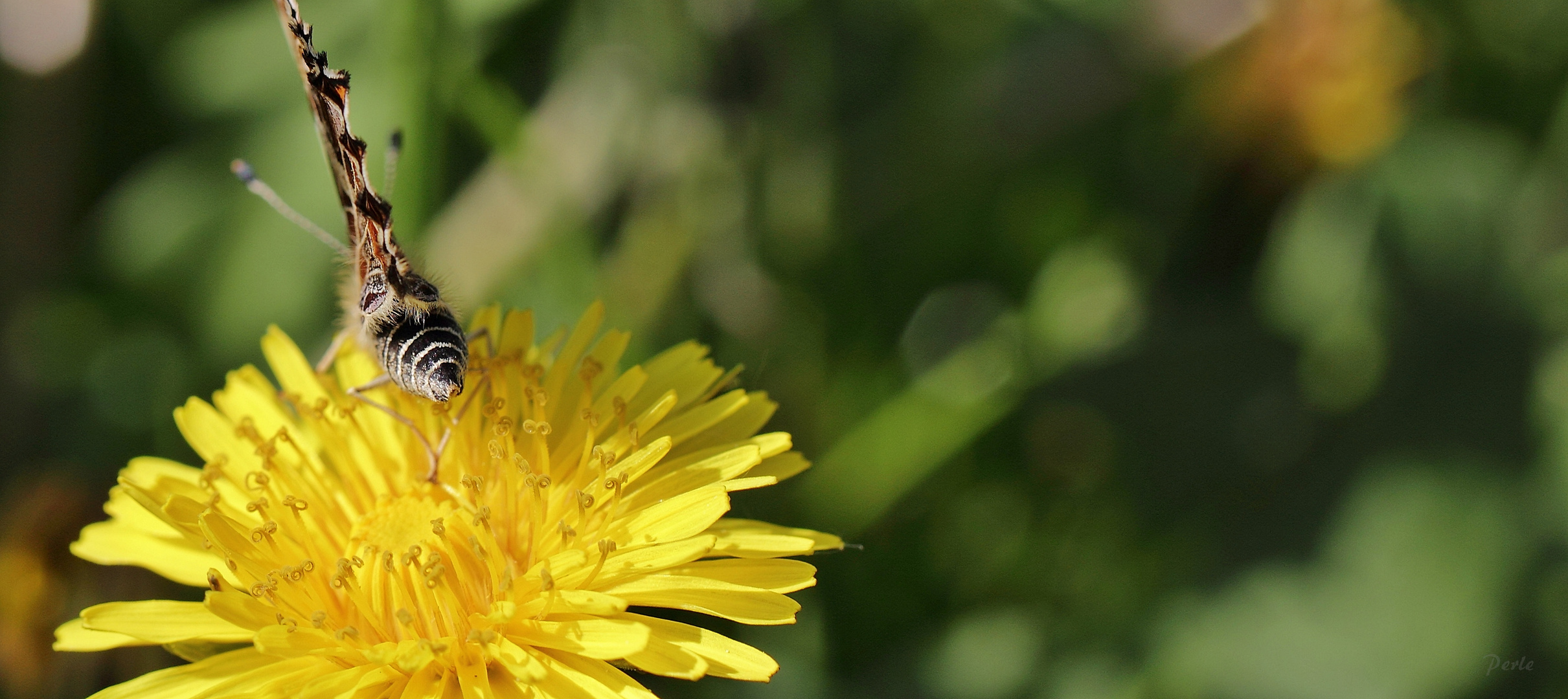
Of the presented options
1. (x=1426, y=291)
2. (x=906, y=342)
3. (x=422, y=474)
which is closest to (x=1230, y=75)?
(x=1426, y=291)

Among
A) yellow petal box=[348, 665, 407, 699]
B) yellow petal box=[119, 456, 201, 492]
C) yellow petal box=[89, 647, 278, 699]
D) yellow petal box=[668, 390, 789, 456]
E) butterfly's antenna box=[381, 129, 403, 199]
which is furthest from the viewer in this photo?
butterfly's antenna box=[381, 129, 403, 199]

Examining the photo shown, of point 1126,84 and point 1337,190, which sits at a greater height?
point 1126,84

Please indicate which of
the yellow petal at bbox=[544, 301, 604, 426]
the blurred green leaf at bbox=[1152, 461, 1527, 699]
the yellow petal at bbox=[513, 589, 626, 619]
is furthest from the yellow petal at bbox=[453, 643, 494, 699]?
the blurred green leaf at bbox=[1152, 461, 1527, 699]

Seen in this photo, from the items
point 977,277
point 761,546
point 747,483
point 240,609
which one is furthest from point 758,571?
point 977,277

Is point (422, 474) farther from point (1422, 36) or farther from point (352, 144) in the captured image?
point (1422, 36)

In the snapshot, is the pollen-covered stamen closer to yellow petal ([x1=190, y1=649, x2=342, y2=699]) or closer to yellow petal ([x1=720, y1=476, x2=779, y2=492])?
yellow petal ([x1=720, y1=476, x2=779, y2=492])

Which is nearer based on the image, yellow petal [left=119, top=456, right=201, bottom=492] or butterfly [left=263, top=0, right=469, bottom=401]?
butterfly [left=263, top=0, right=469, bottom=401]

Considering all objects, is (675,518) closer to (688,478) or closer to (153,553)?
(688,478)
